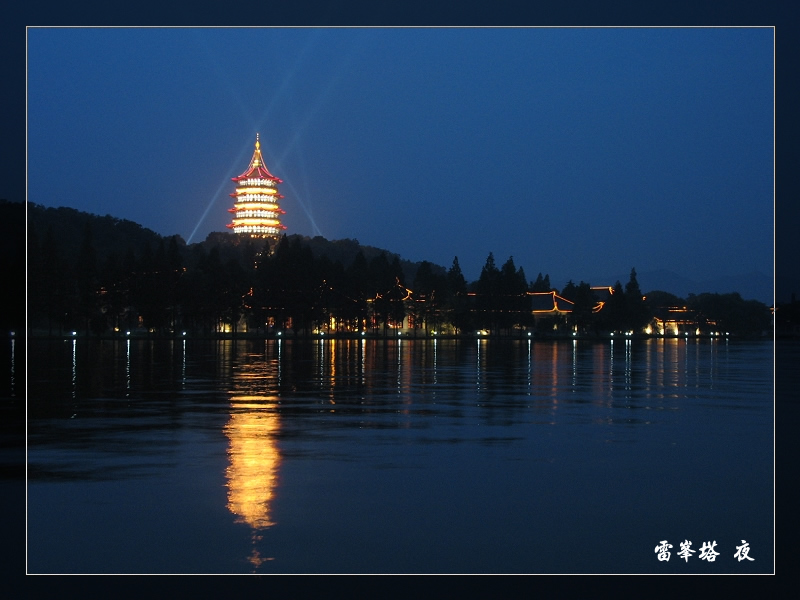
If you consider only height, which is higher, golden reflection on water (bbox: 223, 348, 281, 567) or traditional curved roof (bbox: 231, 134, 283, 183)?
traditional curved roof (bbox: 231, 134, 283, 183)

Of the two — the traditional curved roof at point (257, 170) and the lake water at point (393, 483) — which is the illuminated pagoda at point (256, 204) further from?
the lake water at point (393, 483)

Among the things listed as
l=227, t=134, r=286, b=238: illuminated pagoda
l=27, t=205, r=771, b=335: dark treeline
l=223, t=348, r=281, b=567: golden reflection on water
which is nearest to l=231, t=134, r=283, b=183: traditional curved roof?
l=227, t=134, r=286, b=238: illuminated pagoda

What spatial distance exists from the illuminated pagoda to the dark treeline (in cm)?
3546

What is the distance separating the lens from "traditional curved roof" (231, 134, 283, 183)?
395ft

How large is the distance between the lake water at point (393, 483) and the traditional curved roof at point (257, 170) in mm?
105038

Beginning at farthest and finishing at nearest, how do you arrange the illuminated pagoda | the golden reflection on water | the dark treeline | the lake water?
the illuminated pagoda, the dark treeline, the golden reflection on water, the lake water

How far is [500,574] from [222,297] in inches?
2661

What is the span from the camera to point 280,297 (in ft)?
246

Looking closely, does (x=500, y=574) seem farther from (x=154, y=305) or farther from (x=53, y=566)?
(x=154, y=305)

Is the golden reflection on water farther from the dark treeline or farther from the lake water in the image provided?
the dark treeline

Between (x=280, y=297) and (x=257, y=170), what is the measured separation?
50.1m

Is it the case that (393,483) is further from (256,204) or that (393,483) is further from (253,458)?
(256,204)

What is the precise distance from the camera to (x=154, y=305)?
70250 millimetres

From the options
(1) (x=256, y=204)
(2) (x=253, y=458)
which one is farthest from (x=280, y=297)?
(2) (x=253, y=458)
